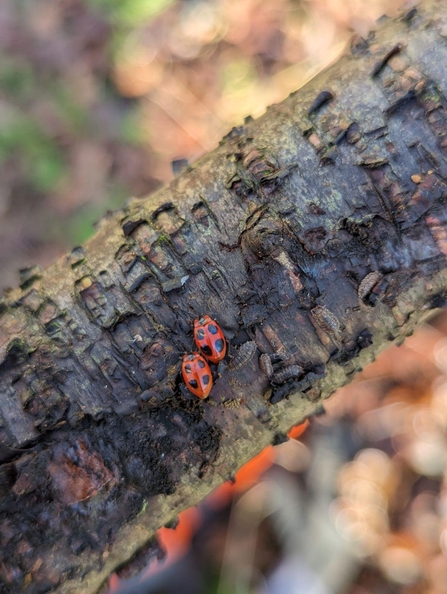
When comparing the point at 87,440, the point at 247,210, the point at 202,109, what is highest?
the point at 202,109

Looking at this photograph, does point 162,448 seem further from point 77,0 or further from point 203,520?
point 77,0

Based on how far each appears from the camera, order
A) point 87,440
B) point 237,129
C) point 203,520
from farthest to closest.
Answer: point 203,520
point 237,129
point 87,440

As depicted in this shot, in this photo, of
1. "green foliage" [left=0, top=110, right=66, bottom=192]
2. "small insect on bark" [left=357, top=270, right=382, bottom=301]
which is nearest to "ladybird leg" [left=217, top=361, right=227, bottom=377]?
"small insect on bark" [left=357, top=270, right=382, bottom=301]

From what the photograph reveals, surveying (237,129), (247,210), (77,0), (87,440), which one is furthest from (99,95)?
(87,440)

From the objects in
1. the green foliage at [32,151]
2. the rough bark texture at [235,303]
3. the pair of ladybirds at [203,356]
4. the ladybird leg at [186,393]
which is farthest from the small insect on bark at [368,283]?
the green foliage at [32,151]

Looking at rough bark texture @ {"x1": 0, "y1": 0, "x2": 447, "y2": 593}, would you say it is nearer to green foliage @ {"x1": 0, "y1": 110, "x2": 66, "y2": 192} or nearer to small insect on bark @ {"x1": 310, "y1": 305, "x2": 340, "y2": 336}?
small insect on bark @ {"x1": 310, "y1": 305, "x2": 340, "y2": 336}

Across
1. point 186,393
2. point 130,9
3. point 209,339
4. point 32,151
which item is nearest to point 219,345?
point 209,339

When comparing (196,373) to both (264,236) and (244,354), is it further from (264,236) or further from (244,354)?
(264,236)
